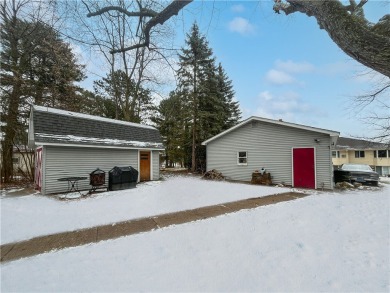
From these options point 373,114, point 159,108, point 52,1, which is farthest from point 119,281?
point 159,108

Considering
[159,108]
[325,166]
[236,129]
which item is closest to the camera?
[325,166]

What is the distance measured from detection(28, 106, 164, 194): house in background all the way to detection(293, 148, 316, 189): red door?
910 centimetres

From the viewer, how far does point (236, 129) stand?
14.0 m

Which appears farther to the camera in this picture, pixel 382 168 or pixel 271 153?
pixel 382 168

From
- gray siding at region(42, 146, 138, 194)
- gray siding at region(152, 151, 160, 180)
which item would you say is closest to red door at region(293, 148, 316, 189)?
gray siding at region(152, 151, 160, 180)

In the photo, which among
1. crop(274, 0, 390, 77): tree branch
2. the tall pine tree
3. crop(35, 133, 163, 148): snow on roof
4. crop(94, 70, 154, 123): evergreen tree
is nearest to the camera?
crop(274, 0, 390, 77): tree branch

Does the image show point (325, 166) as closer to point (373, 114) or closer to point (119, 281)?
point (373, 114)

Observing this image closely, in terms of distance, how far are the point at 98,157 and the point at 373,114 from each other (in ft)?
42.6

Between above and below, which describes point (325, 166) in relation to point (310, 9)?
below

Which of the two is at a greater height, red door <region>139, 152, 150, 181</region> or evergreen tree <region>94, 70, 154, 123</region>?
evergreen tree <region>94, 70, 154, 123</region>

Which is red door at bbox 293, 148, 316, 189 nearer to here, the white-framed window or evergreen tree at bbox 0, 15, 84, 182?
the white-framed window

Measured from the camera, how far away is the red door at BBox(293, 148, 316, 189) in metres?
10.8

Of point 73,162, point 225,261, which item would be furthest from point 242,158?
point 225,261

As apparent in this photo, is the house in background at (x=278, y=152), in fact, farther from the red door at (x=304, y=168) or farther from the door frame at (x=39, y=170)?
the door frame at (x=39, y=170)
